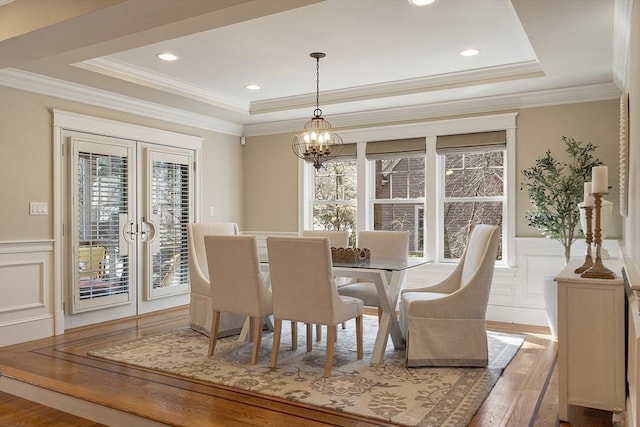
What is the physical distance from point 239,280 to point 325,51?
2.01 m

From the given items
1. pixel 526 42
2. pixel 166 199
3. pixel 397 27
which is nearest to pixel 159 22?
pixel 397 27

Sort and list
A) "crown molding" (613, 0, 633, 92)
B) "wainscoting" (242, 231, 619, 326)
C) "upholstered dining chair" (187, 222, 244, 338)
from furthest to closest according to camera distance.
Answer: "wainscoting" (242, 231, 619, 326), "upholstered dining chair" (187, 222, 244, 338), "crown molding" (613, 0, 633, 92)

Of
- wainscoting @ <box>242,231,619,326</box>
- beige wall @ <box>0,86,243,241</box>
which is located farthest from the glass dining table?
beige wall @ <box>0,86,243,241</box>

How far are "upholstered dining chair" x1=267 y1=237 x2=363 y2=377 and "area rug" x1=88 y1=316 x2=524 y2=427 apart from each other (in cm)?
22

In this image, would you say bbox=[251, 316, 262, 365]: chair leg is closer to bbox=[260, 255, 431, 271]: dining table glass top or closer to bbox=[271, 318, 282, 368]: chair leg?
bbox=[271, 318, 282, 368]: chair leg

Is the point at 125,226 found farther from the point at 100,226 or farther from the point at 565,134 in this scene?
the point at 565,134

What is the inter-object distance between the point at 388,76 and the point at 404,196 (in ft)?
5.23

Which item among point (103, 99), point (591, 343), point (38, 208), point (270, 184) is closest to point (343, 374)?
point (591, 343)

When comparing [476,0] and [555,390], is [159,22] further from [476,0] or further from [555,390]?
[555,390]

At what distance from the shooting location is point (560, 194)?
4707 millimetres

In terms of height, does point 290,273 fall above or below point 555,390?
above

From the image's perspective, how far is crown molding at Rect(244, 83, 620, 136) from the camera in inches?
193

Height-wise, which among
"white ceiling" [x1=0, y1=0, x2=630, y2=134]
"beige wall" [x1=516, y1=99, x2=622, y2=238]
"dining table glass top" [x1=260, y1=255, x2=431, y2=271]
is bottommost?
"dining table glass top" [x1=260, y1=255, x2=431, y2=271]

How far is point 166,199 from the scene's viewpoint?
19.4 feet
